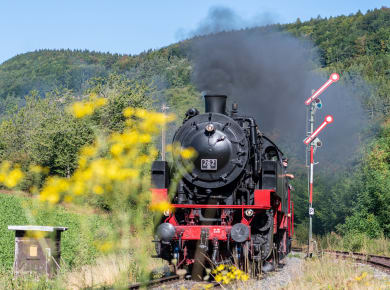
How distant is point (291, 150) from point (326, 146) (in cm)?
686

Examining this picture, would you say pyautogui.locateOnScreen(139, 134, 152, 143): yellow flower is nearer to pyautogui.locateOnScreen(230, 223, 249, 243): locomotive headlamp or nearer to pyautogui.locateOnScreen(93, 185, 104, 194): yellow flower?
pyautogui.locateOnScreen(93, 185, 104, 194): yellow flower

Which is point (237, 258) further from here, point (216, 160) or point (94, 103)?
point (94, 103)

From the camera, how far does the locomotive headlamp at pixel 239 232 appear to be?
33.1 feet

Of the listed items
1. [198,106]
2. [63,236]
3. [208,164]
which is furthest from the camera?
[198,106]

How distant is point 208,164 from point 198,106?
55992 mm

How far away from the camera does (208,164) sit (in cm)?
1119

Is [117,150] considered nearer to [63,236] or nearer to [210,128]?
[210,128]

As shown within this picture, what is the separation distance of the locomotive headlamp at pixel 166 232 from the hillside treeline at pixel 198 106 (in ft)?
7.47

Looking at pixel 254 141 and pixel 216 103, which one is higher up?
pixel 216 103

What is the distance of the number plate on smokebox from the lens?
36.6 feet

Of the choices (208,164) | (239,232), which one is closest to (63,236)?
(208,164)

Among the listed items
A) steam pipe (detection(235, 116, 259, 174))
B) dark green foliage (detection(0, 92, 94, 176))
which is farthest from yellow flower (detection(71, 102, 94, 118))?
dark green foliage (detection(0, 92, 94, 176))

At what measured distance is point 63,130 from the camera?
36469 millimetres

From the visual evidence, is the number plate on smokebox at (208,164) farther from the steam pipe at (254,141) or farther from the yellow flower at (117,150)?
the yellow flower at (117,150)
